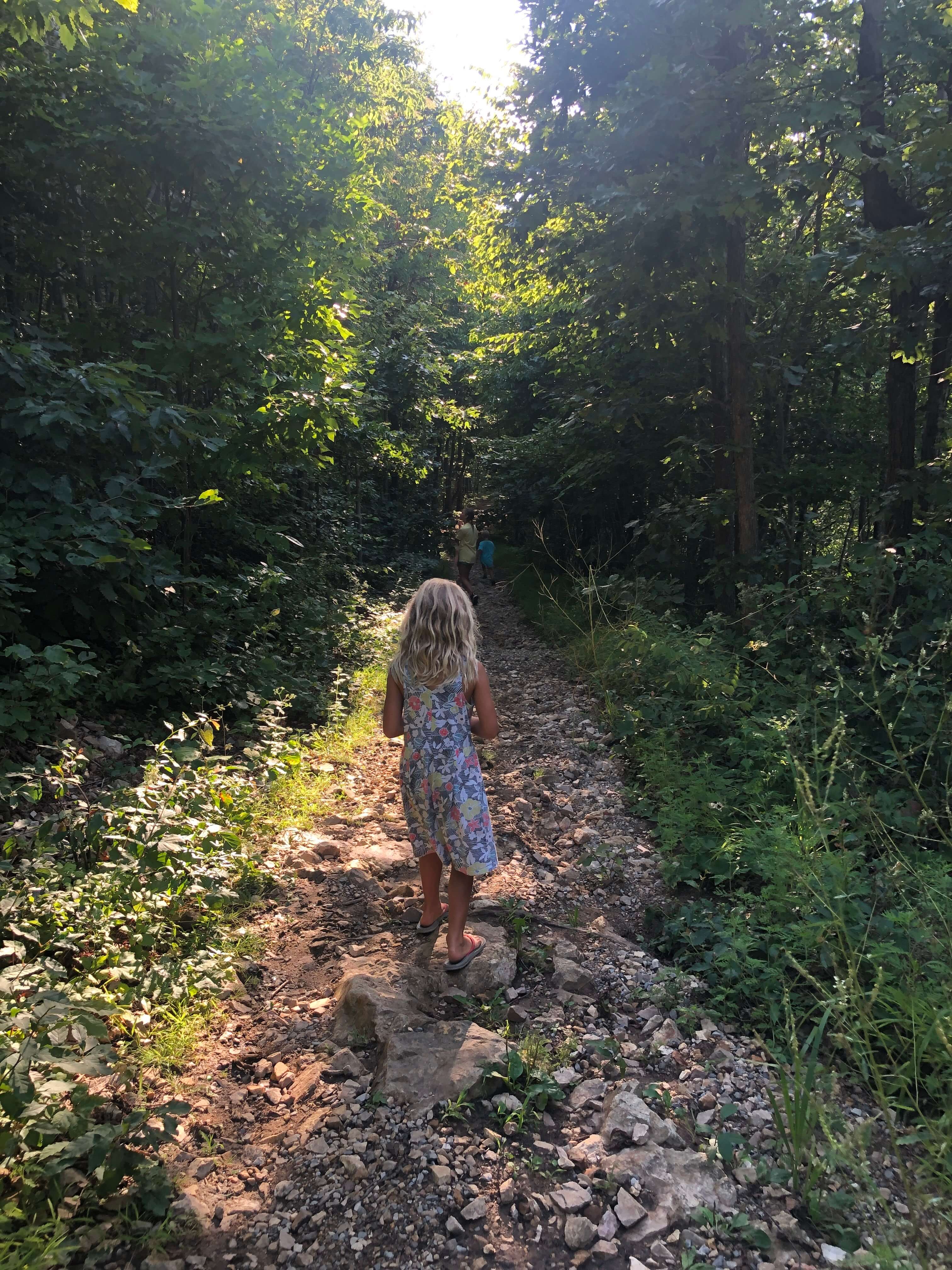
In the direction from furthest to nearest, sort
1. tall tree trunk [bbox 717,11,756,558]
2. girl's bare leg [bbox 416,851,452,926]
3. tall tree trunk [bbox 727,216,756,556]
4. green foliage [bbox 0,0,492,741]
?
tall tree trunk [bbox 727,216,756,556] → tall tree trunk [bbox 717,11,756,558] → green foliage [bbox 0,0,492,741] → girl's bare leg [bbox 416,851,452,926]

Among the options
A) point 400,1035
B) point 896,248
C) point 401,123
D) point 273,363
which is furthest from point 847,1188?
point 401,123

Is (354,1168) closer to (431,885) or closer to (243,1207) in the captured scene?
(243,1207)

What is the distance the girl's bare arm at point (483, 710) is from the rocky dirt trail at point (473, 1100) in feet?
3.46

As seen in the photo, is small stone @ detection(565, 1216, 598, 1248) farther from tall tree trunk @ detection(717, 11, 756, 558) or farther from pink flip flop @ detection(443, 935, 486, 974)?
tall tree trunk @ detection(717, 11, 756, 558)

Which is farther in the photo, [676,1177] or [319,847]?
[319,847]

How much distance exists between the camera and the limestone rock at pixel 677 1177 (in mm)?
2203

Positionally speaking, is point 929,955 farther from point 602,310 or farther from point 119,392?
point 602,310

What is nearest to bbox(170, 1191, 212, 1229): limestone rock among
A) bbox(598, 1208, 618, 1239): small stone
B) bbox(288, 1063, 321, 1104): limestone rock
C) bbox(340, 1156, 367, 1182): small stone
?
bbox(340, 1156, 367, 1182): small stone

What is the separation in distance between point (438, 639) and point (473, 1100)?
1801mm

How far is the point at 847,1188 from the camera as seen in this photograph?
2201 millimetres

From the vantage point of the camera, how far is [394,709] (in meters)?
3.49

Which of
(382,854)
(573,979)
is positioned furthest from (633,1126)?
(382,854)

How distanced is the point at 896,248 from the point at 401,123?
1637 centimetres

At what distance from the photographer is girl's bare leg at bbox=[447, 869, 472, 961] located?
341 centimetres
